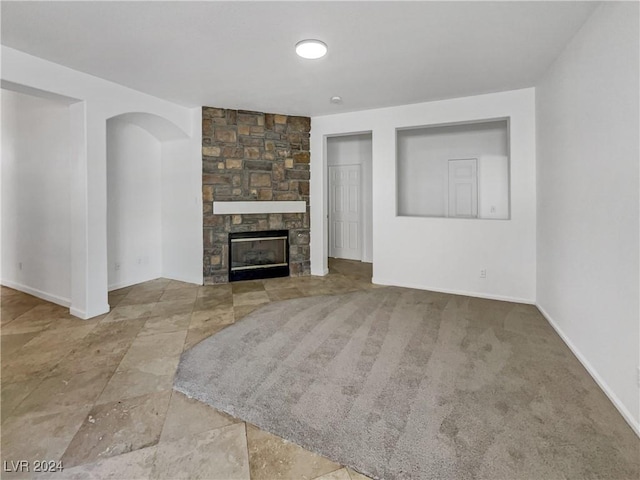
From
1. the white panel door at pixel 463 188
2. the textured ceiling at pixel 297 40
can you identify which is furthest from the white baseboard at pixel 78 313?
the white panel door at pixel 463 188

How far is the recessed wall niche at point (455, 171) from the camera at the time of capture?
527 cm

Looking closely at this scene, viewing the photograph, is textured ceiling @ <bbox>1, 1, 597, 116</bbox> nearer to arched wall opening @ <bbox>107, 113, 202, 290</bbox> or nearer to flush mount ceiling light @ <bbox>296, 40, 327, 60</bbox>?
flush mount ceiling light @ <bbox>296, 40, 327, 60</bbox>

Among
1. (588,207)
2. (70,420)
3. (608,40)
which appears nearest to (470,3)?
(608,40)

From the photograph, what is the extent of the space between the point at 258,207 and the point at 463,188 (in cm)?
352

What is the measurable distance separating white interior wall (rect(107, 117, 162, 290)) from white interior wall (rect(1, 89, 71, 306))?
64 centimetres

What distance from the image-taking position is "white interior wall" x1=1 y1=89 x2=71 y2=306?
3678mm

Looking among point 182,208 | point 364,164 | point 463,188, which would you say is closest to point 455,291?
point 463,188

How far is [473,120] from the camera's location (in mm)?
4102

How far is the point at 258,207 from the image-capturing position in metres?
4.92

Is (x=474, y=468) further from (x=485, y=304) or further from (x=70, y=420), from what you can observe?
(x=485, y=304)

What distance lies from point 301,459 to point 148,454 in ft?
2.46

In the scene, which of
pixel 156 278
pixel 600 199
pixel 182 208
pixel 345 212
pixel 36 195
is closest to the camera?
pixel 600 199

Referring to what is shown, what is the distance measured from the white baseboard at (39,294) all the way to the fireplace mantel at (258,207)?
81.4 inches

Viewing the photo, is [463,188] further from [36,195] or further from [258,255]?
[36,195]
